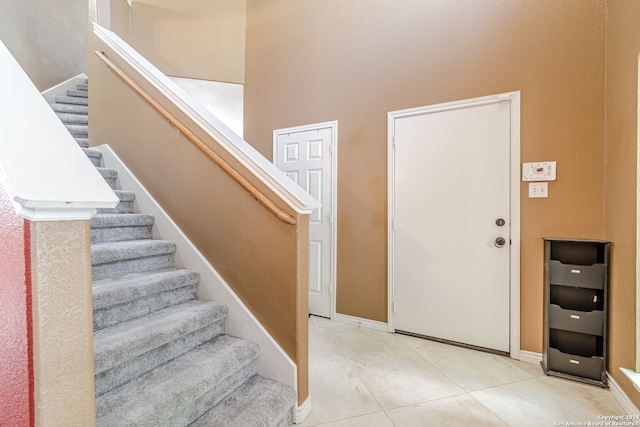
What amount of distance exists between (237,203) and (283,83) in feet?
6.70

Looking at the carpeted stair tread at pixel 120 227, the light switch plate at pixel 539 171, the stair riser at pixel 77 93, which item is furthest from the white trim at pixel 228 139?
the stair riser at pixel 77 93

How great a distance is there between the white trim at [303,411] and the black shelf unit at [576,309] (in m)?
1.64

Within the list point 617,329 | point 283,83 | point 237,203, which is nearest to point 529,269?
point 617,329

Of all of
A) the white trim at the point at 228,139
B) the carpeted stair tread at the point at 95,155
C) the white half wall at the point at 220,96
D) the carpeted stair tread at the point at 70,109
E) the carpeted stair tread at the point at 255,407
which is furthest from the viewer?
the white half wall at the point at 220,96

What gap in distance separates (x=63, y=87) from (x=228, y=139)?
349cm

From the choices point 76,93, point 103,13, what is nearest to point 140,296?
point 103,13

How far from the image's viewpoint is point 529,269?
218 cm

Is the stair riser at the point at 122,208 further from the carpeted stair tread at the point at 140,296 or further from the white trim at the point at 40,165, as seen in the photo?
the white trim at the point at 40,165

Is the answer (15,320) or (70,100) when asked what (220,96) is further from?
(15,320)

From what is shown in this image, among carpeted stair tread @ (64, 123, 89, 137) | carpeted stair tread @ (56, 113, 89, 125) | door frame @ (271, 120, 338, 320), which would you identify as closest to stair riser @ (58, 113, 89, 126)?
carpeted stair tread @ (56, 113, 89, 125)

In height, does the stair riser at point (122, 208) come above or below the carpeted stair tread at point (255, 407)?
above

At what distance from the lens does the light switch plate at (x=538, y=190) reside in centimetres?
212

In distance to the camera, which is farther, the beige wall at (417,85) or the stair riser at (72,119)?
the stair riser at (72,119)

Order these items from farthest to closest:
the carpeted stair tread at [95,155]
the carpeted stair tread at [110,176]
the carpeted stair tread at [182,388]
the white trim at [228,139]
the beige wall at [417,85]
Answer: the carpeted stair tread at [95,155]
the carpeted stair tread at [110,176]
the beige wall at [417,85]
the white trim at [228,139]
the carpeted stair tread at [182,388]
